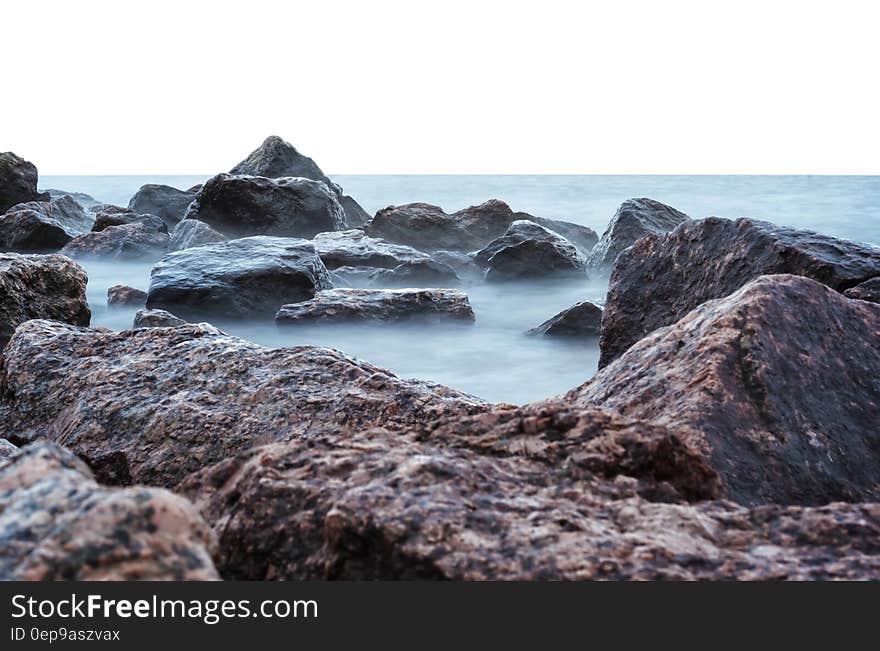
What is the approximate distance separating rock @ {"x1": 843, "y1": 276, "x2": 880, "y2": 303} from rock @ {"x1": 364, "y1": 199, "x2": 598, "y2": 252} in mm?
10121

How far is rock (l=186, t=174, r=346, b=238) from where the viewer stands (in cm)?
1354

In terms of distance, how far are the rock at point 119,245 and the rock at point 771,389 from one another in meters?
11.4

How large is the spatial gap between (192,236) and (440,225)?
4.56 metres

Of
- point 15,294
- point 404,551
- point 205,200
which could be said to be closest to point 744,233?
point 404,551

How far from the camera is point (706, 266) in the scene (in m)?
4.74

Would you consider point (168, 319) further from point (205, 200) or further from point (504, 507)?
Answer: point (205, 200)

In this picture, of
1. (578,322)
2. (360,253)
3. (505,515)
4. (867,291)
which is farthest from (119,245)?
(505,515)

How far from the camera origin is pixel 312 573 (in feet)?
Answer: 5.91

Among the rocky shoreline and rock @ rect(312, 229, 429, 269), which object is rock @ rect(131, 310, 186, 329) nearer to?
the rocky shoreline

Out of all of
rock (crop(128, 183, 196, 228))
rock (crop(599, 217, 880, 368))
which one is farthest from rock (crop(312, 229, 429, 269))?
rock (crop(599, 217, 880, 368))

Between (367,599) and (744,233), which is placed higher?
(744,233)

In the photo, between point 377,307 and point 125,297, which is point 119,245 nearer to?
point 125,297

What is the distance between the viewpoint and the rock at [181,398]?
130 inches

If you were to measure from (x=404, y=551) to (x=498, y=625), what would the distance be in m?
0.27
